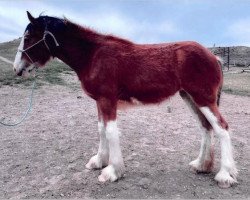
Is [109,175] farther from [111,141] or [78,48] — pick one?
[78,48]

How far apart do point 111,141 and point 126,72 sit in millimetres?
1124

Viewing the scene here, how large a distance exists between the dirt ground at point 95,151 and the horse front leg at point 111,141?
0.15 metres

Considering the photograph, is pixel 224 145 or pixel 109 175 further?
pixel 109 175

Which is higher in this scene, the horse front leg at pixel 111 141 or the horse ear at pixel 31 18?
the horse ear at pixel 31 18

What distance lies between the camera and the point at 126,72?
5887 millimetres

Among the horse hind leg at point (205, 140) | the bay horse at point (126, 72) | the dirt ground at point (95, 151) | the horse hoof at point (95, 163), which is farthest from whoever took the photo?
the horse hoof at point (95, 163)

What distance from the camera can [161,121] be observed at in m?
9.79

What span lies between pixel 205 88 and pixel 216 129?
0.67 m

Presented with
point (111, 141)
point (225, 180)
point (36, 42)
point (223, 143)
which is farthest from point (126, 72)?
point (225, 180)

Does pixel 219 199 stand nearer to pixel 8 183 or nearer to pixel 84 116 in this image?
pixel 8 183

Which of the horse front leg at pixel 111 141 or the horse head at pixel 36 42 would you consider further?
the horse head at pixel 36 42

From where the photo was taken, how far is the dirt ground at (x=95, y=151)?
18.7 feet

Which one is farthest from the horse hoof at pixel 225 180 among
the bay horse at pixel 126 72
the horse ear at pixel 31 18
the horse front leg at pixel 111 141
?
the horse ear at pixel 31 18

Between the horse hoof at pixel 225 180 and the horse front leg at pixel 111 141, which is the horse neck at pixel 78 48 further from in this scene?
the horse hoof at pixel 225 180
